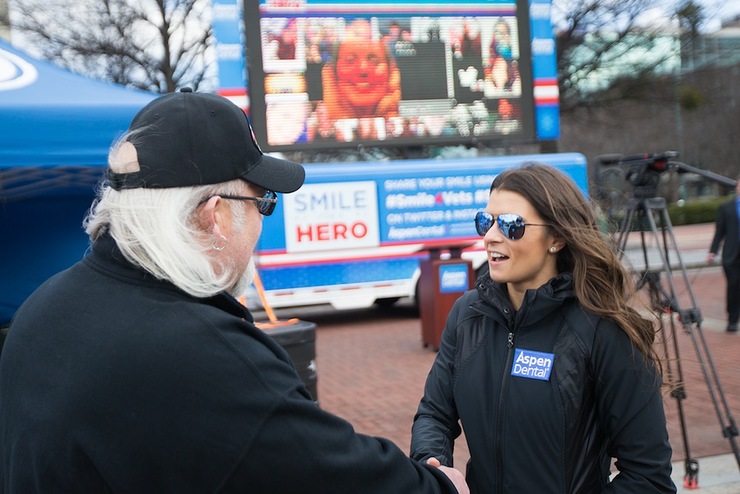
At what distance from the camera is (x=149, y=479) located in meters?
1.14

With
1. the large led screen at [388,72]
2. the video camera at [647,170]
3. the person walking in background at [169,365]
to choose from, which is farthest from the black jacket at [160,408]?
the large led screen at [388,72]

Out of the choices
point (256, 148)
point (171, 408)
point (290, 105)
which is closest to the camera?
point (171, 408)

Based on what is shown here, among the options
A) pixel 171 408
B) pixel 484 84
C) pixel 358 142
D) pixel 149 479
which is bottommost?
pixel 149 479

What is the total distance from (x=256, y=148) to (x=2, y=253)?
3670 millimetres

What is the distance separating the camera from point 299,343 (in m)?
4.92

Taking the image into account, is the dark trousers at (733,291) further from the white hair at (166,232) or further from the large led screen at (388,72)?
the white hair at (166,232)

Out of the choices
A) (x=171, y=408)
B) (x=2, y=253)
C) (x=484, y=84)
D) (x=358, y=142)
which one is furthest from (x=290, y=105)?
(x=171, y=408)

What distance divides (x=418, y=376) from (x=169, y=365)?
6.79 m

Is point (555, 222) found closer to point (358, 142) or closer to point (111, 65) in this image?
point (358, 142)

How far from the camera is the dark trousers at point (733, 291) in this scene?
9.17 m

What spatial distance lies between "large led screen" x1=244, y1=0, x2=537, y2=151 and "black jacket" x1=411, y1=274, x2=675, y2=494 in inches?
365

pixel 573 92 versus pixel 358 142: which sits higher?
pixel 573 92

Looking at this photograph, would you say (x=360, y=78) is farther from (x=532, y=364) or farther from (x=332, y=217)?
(x=532, y=364)

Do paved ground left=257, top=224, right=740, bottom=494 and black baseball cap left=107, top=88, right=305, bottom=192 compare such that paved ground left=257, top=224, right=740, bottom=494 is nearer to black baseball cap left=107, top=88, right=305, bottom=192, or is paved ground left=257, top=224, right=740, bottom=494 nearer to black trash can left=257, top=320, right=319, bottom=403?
black trash can left=257, top=320, right=319, bottom=403
